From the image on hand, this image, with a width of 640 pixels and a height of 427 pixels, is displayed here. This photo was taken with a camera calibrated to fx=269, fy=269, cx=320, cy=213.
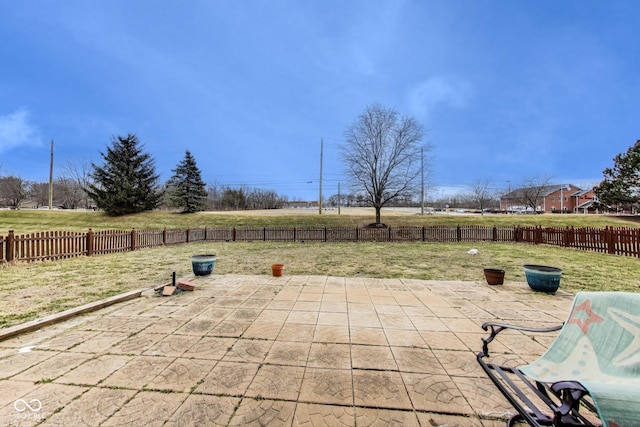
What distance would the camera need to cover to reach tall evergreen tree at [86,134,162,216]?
89.1 ft

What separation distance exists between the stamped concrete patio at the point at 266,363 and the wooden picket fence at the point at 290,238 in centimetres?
698

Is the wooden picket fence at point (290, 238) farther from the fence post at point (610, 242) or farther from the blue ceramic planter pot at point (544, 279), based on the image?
the blue ceramic planter pot at point (544, 279)

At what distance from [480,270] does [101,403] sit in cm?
905

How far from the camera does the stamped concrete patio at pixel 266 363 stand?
2094mm

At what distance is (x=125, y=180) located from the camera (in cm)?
2741

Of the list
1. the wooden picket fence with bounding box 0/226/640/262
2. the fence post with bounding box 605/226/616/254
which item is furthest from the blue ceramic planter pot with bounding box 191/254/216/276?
the fence post with bounding box 605/226/616/254

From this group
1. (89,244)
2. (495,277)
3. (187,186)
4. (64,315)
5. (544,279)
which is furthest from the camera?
(187,186)

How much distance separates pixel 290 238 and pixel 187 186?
1889cm

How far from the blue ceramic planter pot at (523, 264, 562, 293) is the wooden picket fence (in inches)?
326

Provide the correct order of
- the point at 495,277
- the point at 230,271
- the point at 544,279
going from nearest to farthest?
the point at 544,279
the point at 495,277
the point at 230,271

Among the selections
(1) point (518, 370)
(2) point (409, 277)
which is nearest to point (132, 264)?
(2) point (409, 277)

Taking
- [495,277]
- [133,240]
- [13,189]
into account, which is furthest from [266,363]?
[13,189]

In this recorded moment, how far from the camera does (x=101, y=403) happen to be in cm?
220

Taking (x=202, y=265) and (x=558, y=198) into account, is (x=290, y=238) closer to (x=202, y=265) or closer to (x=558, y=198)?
(x=202, y=265)
